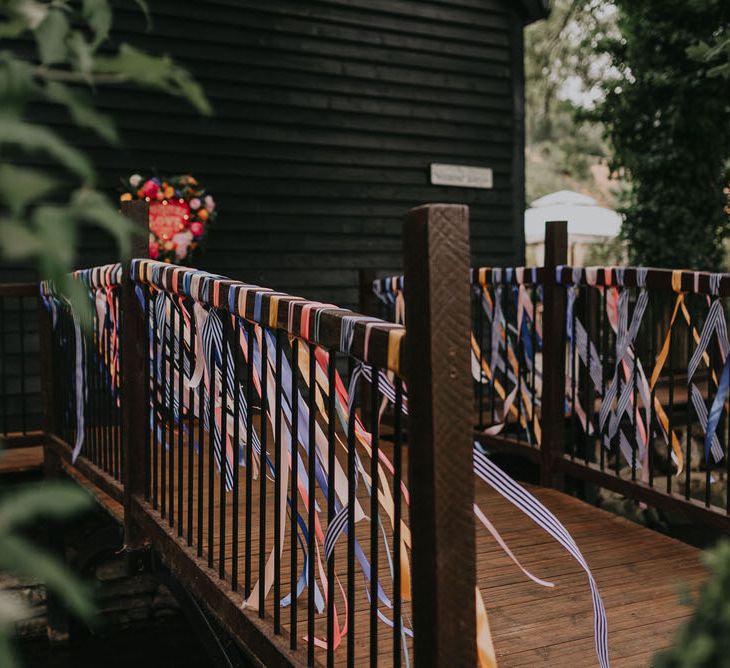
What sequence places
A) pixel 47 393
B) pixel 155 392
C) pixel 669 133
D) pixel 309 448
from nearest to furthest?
pixel 309 448, pixel 155 392, pixel 47 393, pixel 669 133

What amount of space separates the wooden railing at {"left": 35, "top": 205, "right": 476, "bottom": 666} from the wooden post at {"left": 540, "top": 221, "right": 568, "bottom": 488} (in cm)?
90

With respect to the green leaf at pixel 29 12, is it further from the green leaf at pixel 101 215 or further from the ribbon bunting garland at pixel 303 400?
the ribbon bunting garland at pixel 303 400

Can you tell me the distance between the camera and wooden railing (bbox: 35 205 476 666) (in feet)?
Answer: 4.25

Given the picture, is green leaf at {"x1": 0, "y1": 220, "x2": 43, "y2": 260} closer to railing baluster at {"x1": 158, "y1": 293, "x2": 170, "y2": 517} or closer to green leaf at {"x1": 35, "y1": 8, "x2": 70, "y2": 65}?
green leaf at {"x1": 35, "y1": 8, "x2": 70, "y2": 65}

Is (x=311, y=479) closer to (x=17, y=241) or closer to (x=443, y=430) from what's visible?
(x=443, y=430)

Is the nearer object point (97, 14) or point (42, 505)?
point (42, 505)

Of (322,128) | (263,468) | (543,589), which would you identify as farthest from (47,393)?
(322,128)

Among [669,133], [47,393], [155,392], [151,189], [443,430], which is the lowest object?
[47,393]

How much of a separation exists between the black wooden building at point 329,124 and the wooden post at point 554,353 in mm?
3065

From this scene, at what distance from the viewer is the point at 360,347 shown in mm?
1515

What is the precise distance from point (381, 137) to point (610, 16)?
10.7 meters

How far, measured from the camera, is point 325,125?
21.7 feet

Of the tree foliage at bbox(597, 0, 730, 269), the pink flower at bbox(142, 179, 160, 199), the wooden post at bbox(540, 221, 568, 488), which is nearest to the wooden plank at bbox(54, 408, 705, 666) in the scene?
the wooden post at bbox(540, 221, 568, 488)

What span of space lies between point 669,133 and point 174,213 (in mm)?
5325
